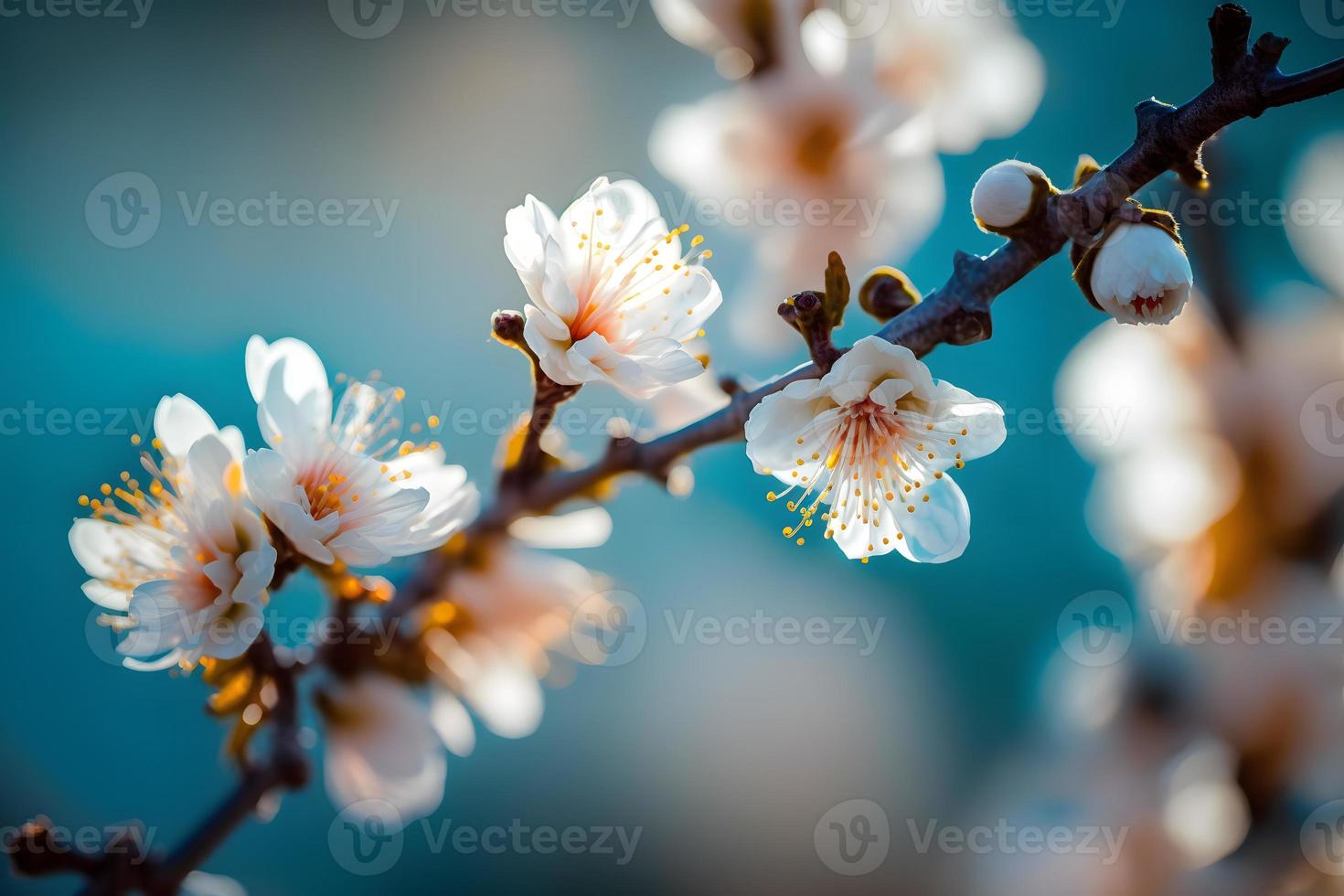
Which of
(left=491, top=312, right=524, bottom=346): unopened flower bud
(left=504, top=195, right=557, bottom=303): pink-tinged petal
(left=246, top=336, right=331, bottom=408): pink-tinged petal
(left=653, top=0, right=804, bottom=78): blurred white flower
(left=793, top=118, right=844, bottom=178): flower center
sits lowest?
(left=246, top=336, right=331, bottom=408): pink-tinged petal

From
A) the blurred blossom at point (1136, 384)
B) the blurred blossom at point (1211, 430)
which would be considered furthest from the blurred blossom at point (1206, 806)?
the blurred blossom at point (1136, 384)

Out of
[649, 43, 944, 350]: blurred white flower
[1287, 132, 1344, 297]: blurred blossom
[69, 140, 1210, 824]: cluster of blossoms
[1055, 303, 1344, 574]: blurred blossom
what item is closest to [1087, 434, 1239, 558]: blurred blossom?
[1055, 303, 1344, 574]: blurred blossom

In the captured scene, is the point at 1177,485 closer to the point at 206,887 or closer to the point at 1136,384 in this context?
the point at 1136,384

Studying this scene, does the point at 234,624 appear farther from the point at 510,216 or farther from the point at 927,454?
the point at 927,454

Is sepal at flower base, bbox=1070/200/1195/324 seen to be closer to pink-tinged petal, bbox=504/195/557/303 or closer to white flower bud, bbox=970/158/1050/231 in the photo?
white flower bud, bbox=970/158/1050/231

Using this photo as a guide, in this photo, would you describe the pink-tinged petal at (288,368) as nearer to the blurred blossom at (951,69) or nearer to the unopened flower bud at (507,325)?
the unopened flower bud at (507,325)

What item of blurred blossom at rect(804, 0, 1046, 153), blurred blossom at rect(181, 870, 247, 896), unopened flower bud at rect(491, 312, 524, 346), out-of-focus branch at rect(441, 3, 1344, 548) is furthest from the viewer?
blurred blossom at rect(804, 0, 1046, 153)

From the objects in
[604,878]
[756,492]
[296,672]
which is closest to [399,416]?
[296,672]
